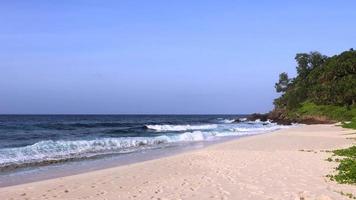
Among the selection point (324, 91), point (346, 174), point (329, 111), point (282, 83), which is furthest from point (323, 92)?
point (346, 174)

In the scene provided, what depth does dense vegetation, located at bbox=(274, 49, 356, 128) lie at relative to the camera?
71.9 meters

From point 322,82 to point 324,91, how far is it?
1205 centimetres

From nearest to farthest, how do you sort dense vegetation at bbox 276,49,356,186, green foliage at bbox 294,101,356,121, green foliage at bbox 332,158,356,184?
green foliage at bbox 332,158,356,184
green foliage at bbox 294,101,356,121
dense vegetation at bbox 276,49,356,186

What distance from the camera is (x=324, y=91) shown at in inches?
3088

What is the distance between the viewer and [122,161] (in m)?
19.9

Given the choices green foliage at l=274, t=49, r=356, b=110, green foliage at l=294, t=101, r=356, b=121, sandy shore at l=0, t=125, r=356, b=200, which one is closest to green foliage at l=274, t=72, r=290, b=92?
green foliage at l=274, t=49, r=356, b=110

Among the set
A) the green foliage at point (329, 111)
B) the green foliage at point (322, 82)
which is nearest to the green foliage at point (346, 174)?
the green foliage at point (329, 111)

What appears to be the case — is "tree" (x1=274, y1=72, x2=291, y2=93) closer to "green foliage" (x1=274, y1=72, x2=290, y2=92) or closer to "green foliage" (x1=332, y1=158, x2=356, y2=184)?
"green foliage" (x1=274, y1=72, x2=290, y2=92)

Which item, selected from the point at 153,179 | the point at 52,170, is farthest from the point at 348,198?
the point at 52,170

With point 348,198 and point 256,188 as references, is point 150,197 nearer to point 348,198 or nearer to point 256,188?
point 256,188

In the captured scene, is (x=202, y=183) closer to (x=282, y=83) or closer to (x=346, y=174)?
(x=346, y=174)

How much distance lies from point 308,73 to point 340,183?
333ft

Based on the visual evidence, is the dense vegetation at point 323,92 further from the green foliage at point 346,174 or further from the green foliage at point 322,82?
the green foliage at point 346,174

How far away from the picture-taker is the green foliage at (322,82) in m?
74.4
